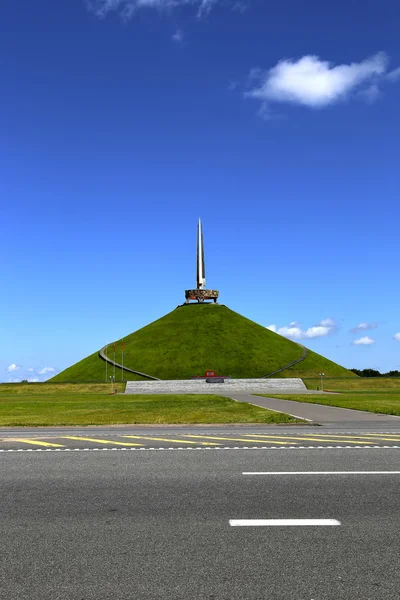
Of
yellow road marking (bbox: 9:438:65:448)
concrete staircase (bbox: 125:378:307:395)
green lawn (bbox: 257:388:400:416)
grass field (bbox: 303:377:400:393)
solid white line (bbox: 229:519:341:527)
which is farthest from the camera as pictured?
concrete staircase (bbox: 125:378:307:395)

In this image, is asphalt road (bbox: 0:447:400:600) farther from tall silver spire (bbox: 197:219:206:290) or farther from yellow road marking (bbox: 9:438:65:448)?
tall silver spire (bbox: 197:219:206:290)

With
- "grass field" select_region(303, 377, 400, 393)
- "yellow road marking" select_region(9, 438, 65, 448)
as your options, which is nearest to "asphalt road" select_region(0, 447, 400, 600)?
"yellow road marking" select_region(9, 438, 65, 448)

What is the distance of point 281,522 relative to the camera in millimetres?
7230

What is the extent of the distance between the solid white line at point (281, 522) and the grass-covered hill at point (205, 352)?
106 m

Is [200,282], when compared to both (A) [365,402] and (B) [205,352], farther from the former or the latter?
(A) [365,402]

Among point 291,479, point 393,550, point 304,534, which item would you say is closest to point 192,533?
point 304,534

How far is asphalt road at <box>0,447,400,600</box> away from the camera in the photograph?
5.32 meters

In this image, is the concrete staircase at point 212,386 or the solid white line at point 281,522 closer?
the solid white line at point 281,522

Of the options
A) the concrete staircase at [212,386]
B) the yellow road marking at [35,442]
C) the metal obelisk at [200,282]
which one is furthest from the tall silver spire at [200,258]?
the yellow road marking at [35,442]

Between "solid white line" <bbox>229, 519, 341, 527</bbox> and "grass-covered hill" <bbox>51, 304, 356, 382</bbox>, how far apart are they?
348ft

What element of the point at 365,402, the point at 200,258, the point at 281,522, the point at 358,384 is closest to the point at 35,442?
the point at 281,522

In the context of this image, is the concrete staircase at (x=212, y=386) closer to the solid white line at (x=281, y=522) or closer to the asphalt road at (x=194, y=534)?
the asphalt road at (x=194, y=534)

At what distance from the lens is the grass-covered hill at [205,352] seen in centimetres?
11762

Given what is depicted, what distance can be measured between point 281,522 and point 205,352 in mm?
120207
